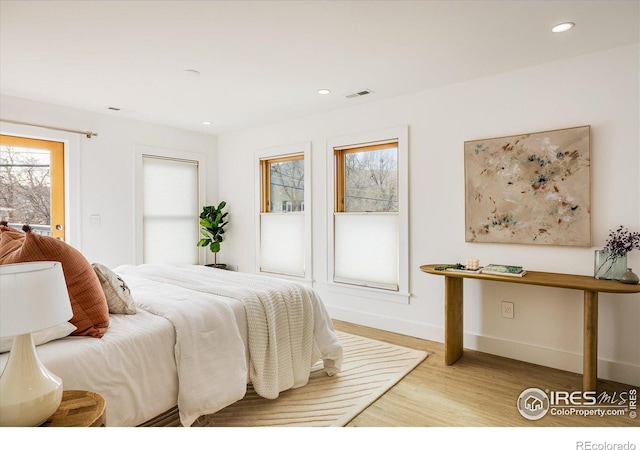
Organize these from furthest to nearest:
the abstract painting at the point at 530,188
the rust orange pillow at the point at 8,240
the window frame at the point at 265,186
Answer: the window frame at the point at 265,186
the abstract painting at the point at 530,188
the rust orange pillow at the point at 8,240

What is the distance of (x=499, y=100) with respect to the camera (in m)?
3.06

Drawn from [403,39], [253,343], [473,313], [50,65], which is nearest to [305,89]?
[403,39]

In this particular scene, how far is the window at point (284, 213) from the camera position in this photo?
14.5ft

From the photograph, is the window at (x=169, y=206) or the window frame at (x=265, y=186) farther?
the window frame at (x=265, y=186)

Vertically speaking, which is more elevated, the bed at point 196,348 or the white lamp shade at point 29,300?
the white lamp shade at point 29,300

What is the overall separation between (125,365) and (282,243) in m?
3.06

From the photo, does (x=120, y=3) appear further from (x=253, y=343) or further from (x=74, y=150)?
(x=74, y=150)

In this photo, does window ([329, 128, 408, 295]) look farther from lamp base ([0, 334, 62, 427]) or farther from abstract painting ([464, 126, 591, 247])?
lamp base ([0, 334, 62, 427])

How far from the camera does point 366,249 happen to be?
394cm

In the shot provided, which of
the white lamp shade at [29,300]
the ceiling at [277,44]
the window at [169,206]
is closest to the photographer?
the white lamp shade at [29,300]

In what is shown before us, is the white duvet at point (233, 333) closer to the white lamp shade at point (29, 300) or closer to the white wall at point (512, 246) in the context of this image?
the white lamp shade at point (29, 300)

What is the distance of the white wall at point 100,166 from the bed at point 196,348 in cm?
186

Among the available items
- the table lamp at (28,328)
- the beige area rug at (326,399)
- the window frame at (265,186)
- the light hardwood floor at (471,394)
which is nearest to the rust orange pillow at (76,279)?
the table lamp at (28,328)

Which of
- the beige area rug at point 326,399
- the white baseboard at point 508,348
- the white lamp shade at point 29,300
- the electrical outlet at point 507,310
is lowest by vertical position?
the beige area rug at point 326,399
